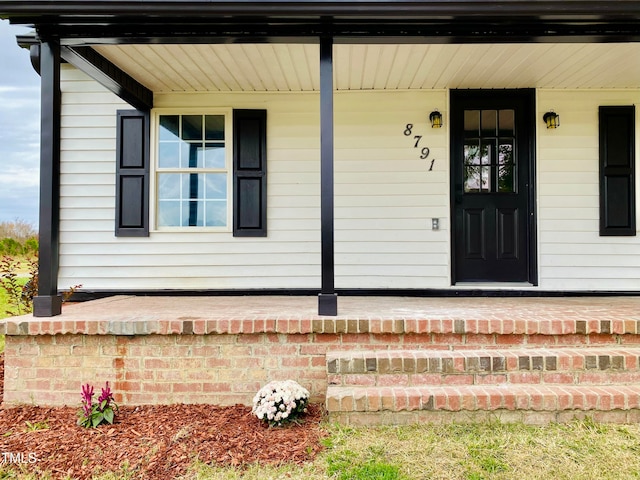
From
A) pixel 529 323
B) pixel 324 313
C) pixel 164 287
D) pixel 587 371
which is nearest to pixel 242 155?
pixel 164 287

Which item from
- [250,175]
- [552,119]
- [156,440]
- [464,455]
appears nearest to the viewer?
[464,455]

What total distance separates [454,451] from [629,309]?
216cm

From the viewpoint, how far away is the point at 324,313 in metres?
2.78

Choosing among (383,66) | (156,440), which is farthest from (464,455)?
(383,66)

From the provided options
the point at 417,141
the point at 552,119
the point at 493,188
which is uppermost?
the point at 552,119

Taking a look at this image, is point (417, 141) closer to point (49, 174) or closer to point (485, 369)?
point (485, 369)

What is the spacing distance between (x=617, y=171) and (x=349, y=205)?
2.79 meters

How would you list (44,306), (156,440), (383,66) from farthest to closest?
(383,66), (44,306), (156,440)

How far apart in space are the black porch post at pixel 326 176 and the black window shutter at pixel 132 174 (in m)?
2.31

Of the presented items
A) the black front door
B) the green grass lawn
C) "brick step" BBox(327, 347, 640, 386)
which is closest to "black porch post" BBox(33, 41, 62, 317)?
the green grass lawn

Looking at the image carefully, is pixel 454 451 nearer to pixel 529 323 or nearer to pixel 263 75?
pixel 529 323

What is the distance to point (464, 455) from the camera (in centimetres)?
207

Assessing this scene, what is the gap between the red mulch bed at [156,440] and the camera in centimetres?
206

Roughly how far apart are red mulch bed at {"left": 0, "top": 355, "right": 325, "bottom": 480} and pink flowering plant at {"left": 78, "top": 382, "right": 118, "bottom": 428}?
0.15ft
